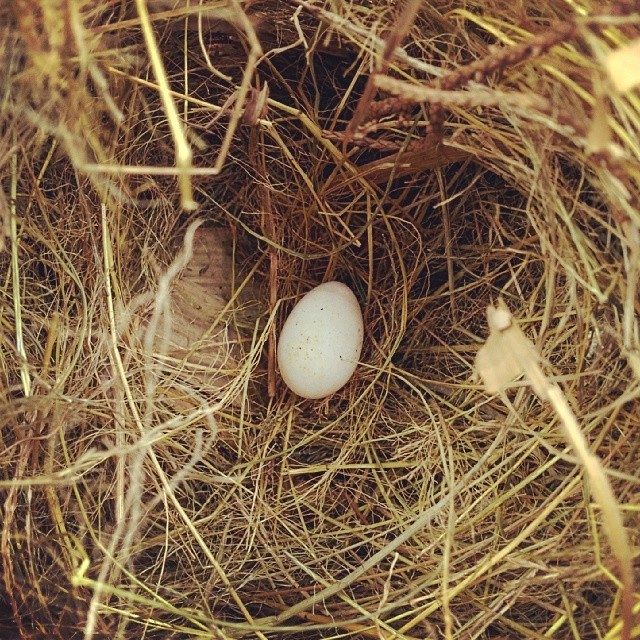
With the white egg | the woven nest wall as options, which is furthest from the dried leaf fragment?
the white egg

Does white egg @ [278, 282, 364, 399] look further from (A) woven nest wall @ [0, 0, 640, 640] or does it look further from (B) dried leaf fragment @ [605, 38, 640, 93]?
(B) dried leaf fragment @ [605, 38, 640, 93]

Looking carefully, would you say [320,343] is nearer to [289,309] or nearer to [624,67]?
[289,309]

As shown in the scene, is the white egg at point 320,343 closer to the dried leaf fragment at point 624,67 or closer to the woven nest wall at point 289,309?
the woven nest wall at point 289,309

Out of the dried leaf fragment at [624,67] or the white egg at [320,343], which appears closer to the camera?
the dried leaf fragment at [624,67]

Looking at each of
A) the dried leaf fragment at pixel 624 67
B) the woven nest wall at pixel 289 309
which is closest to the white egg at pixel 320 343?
the woven nest wall at pixel 289 309

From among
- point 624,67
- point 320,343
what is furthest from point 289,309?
point 624,67

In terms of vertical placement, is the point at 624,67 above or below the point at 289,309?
above

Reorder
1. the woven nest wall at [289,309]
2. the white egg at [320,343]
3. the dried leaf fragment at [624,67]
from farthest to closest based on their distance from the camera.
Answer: the white egg at [320,343]
the woven nest wall at [289,309]
the dried leaf fragment at [624,67]
